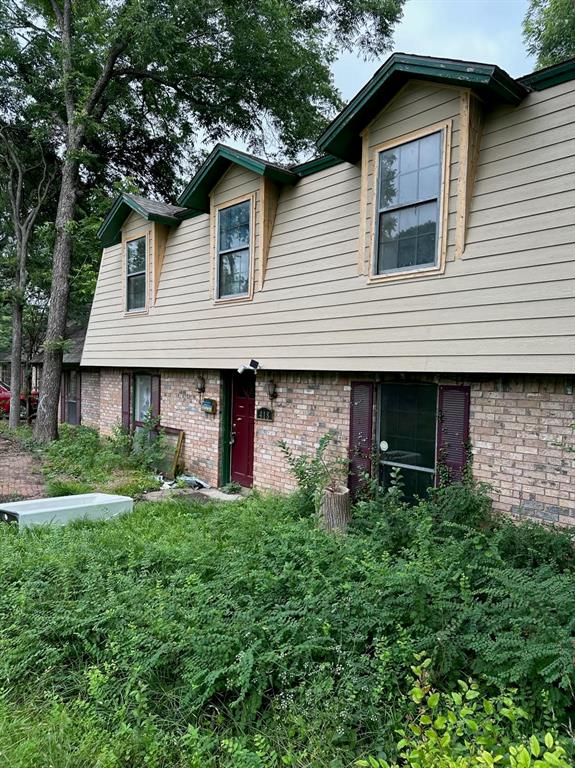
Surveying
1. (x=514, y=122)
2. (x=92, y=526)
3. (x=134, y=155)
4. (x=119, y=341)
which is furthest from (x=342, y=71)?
(x=92, y=526)

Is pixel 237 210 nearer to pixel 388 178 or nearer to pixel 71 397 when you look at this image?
pixel 388 178

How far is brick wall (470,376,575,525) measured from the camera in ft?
15.1

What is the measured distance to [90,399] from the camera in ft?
44.8

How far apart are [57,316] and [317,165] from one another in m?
9.26

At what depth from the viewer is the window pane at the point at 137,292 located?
1049cm

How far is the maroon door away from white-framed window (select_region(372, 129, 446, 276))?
342 cm

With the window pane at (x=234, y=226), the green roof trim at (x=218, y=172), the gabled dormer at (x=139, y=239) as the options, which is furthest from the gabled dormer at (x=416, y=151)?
the gabled dormer at (x=139, y=239)

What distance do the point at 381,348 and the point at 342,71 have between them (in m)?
14.0

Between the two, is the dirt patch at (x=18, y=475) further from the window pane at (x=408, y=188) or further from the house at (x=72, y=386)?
the window pane at (x=408, y=188)

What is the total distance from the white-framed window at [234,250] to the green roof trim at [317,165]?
101 cm

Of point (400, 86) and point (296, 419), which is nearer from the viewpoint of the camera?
point (400, 86)

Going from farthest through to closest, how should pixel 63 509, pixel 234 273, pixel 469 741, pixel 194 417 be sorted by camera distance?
pixel 194 417
pixel 234 273
pixel 63 509
pixel 469 741

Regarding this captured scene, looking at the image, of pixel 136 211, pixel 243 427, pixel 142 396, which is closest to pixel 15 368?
pixel 142 396

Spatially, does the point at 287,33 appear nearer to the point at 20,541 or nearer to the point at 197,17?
the point at 197,17
